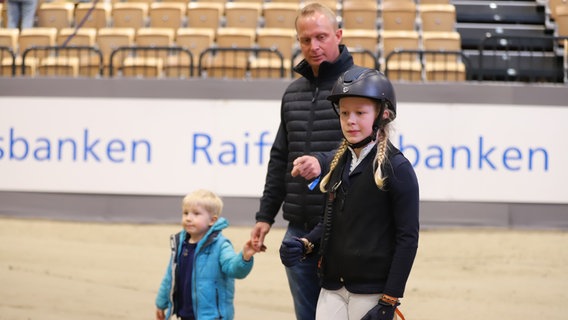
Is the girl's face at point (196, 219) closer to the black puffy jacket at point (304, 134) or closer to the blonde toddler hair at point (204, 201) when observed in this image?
the blonde toddler hair at point (204, 201)

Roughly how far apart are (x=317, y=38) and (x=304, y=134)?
475 millimetres

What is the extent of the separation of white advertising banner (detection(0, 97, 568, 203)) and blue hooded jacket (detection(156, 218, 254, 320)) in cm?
568

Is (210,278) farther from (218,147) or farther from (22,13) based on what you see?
(22,13)

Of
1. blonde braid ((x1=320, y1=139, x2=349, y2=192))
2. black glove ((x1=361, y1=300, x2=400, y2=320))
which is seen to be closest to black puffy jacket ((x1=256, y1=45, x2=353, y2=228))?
blonde braid ((x1=320, y1=139, x2=349, y2=192))

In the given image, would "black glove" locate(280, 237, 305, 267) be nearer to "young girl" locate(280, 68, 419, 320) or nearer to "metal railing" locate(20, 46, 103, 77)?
"young girl" locate(280, 68, 419, 320)

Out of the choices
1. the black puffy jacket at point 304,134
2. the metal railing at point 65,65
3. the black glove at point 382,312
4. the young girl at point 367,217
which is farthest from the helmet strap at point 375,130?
the metal railing at point 65,65

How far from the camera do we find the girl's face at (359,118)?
3.44 metres

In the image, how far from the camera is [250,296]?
329 inches

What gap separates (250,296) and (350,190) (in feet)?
16.5

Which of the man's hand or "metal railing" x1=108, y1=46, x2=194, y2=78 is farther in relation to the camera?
"metal railing" x1=108, y1=46, x2=194, y2=78

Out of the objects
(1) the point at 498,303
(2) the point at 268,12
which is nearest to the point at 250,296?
(1) the point at 498,303

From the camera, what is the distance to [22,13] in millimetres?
13789

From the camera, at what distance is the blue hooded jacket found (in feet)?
15.4

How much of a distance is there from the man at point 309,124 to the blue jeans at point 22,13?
10.2 m
